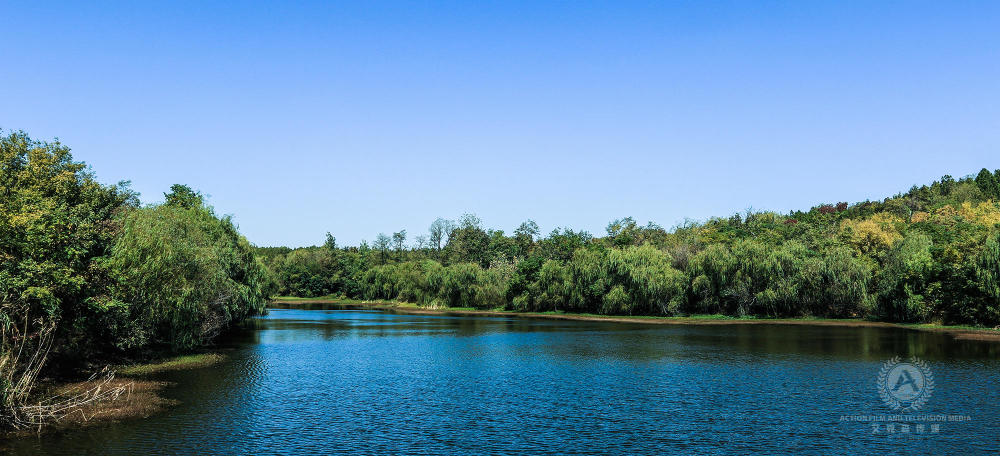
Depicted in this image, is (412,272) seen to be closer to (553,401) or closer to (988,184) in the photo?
(553,401)

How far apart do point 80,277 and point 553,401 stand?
2184 cm

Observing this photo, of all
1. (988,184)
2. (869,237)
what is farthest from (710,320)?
(988,184)

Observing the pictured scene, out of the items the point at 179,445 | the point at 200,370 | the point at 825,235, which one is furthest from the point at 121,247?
the point at 825,235

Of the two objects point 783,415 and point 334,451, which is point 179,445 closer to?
point 334,451

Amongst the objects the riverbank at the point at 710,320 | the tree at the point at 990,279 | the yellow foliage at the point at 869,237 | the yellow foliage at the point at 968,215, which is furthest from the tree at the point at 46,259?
the yellow foliage at the point at 968,215

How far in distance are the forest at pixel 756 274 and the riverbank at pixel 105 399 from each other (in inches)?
2603

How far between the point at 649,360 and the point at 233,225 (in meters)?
43.2

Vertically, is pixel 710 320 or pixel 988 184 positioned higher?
pixel 988 184

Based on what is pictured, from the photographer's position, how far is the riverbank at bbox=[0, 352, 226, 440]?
2336 cm

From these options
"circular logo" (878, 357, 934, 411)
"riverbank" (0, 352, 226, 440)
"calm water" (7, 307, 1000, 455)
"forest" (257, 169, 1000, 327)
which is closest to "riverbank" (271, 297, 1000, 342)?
"forest" (257, 169, 1000, 327)

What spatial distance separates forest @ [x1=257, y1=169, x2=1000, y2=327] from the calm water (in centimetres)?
1698

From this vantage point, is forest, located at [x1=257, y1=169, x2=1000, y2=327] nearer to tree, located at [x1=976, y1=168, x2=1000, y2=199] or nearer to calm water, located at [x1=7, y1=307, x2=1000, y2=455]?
tree, located at [x1=976, y1=168, x2=1000, y2=199]

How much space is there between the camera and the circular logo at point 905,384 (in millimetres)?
28959

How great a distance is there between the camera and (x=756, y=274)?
83.2 metres
